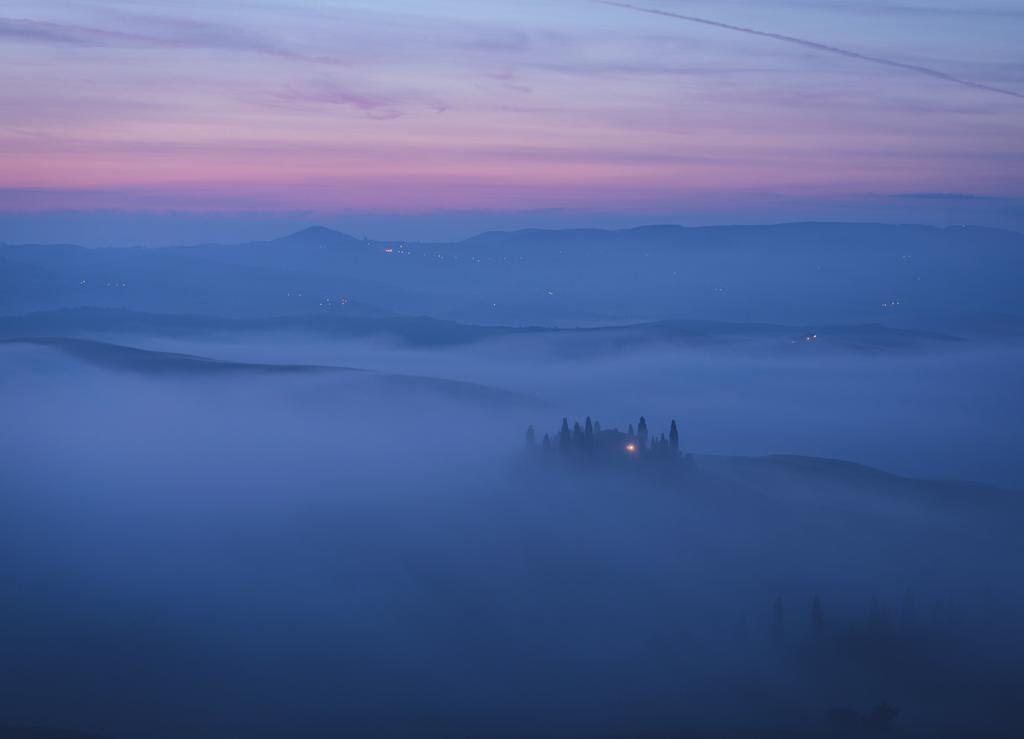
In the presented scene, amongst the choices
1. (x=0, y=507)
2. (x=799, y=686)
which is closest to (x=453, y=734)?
(x=799, y=686)

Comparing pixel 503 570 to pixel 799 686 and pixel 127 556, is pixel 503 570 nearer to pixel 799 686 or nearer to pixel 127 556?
pixel 799 686

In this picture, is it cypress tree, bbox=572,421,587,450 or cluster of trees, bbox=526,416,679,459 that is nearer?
cluster of trees, bbox=526,416,679,459

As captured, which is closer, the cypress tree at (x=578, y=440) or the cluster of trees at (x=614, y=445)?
the cluster of trees at (x=614, y=445)

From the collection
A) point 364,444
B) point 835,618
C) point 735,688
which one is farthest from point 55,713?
point 364,444

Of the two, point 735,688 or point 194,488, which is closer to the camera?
point 735,688

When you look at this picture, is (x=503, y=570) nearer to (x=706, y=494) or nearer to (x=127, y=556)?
(x=706, y=494)

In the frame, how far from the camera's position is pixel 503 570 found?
94.2 metres

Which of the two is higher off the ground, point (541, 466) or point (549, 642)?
point (541, 466)

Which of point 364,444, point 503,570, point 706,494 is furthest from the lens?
point 364,444

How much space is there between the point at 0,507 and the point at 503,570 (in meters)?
76.5

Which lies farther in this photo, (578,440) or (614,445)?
(614,445)

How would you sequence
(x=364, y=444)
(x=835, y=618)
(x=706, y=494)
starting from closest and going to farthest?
1. (x=835, y=618)
2. (x=706, y=494)
3. (x=364, y=444)

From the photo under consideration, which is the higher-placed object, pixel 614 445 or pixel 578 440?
pixel 578 440

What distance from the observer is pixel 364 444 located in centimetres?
16775
